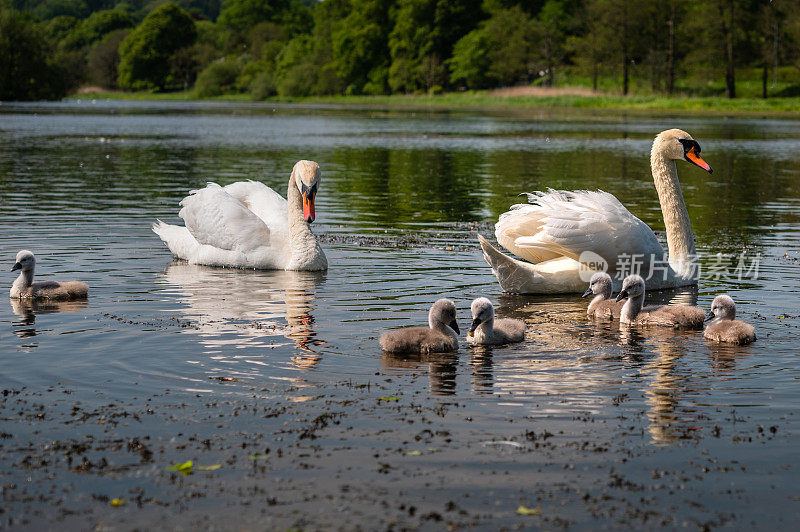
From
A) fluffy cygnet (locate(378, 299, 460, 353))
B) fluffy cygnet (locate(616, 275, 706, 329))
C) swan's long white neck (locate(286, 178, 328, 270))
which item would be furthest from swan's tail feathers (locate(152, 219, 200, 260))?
fluffy cygnet (locate(616, 275, 706, 329))

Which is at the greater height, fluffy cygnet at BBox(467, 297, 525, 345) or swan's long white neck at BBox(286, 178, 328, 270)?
swan's long white neck at BBox(286, 178, 328, 270)

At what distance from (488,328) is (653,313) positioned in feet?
6.87

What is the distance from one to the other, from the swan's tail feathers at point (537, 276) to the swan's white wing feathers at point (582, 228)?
183 millimetres

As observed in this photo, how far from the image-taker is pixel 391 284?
1278cm

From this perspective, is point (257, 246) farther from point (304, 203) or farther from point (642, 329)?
point (642, 329)

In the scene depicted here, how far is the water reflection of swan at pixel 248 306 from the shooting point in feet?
31.7

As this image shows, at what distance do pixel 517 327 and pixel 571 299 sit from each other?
2.86 metres

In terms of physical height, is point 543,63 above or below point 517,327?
above

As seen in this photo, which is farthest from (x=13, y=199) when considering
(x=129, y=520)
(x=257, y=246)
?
(x=129, y=520)

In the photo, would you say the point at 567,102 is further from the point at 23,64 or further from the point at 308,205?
the point at 308,205

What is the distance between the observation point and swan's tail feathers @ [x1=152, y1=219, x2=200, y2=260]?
14891 mm

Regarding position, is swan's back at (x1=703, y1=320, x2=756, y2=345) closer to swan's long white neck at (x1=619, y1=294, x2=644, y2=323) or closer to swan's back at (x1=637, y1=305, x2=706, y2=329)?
swan's back at (x1=637, y1=305, x2=706, y2=329)

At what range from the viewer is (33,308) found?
1134 centimetres

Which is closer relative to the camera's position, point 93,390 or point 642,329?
point 93,390
